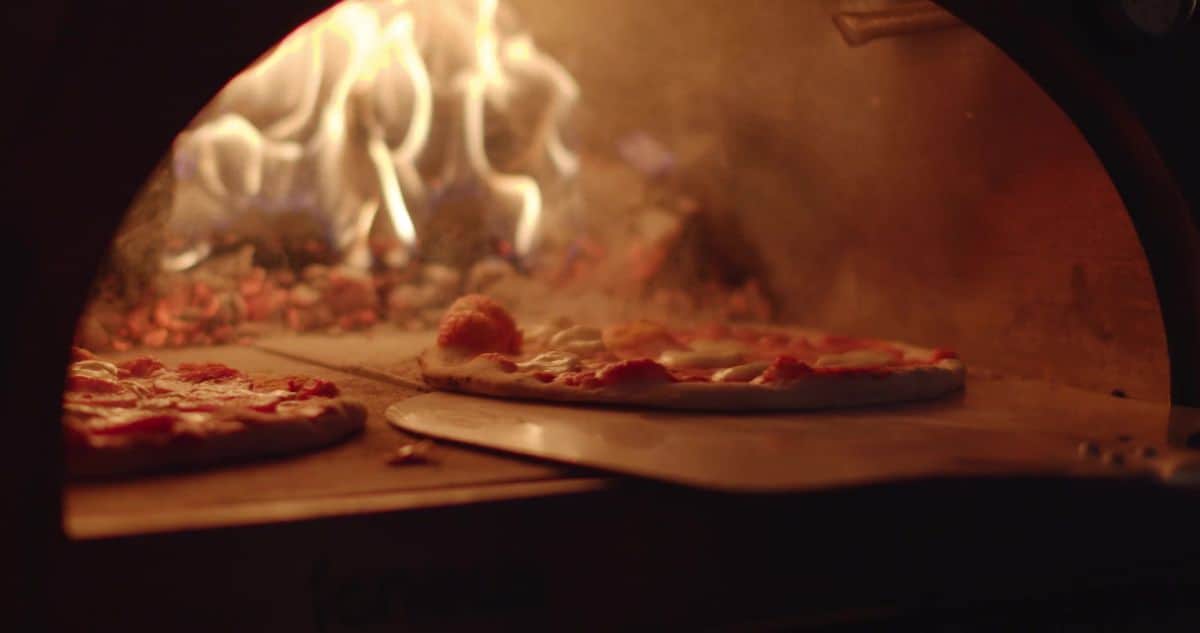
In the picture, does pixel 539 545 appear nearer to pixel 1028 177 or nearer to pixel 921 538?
pixel 921 538

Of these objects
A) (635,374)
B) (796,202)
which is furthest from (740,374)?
(796,202)

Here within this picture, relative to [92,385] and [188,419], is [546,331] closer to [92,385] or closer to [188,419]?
[92,385]

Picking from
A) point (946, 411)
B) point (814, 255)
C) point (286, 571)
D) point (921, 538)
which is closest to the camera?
point (286, 571)


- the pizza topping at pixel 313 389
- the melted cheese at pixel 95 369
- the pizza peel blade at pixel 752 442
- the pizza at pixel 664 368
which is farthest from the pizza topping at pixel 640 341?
the melted cheese at pixel 95 369

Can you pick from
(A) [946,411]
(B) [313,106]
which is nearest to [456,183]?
(B) [313,106]

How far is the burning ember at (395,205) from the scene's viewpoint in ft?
9.02

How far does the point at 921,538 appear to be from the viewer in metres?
1.28

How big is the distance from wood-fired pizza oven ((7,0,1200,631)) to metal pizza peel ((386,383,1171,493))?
17 mm

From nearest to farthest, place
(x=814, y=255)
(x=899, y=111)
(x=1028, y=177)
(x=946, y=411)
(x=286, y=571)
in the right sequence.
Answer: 1. (x=286, y=571)
2. (x=946, y=411)
3. (x=1028, y=177)
4. (x=899, y=111)
5. (x=814, y=255)

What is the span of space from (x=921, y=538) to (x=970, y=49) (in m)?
1.53

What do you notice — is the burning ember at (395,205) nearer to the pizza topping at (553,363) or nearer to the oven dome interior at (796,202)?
the oven dome interior at (796,202)

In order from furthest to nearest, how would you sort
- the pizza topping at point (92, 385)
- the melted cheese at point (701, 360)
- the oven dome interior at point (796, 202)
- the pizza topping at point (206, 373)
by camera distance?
the oven dome interior at point (796, 202) → the melted cheese at point (701, 360) → the pizza topping at point (206, 373) → the pizza topping at point (92, 385)

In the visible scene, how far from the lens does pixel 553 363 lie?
188 centimetres

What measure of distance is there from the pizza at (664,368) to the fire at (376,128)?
33.6 inches
